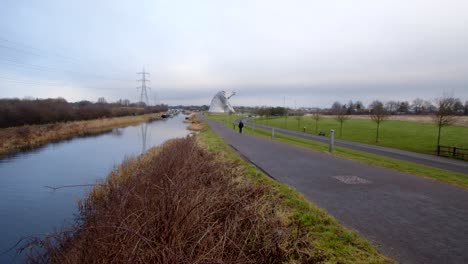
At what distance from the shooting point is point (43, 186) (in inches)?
492

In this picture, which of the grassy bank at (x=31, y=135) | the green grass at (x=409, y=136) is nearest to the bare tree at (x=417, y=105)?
the green grass at (x=409, y=136)

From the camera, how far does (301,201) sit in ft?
20.6

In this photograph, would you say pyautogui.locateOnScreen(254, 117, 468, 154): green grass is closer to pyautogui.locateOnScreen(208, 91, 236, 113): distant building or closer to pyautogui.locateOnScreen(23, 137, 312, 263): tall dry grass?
pyautogui.locateOnScreen(23, 137, 312, 263): tall dry grass

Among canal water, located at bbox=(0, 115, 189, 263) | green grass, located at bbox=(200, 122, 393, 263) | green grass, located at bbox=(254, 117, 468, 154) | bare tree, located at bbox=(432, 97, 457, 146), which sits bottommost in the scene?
canal water, located at bbox=(0, 115, 189, 263)

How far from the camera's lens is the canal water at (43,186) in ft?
27.3

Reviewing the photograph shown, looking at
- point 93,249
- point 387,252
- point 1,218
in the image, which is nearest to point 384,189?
point 387,252

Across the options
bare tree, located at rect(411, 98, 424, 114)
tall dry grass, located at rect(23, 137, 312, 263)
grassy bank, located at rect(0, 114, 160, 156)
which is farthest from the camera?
bare tree, located at rect(411, 98, 424, 114)

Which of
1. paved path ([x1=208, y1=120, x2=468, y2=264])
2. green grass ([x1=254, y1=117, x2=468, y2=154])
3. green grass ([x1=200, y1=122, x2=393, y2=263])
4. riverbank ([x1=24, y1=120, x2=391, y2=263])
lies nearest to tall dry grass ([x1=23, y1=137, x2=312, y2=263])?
riverbank ([x1=24, y1=120, x2=391, y2=263])

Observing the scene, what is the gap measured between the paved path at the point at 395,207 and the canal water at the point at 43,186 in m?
7.74

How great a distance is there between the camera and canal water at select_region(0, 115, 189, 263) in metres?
8.34

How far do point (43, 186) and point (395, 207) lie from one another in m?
14.3

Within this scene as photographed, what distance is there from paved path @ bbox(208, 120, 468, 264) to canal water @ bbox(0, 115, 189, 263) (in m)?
7.74

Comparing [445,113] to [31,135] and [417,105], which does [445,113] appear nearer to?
[31,135]

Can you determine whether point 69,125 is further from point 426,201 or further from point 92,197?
point 426,201
